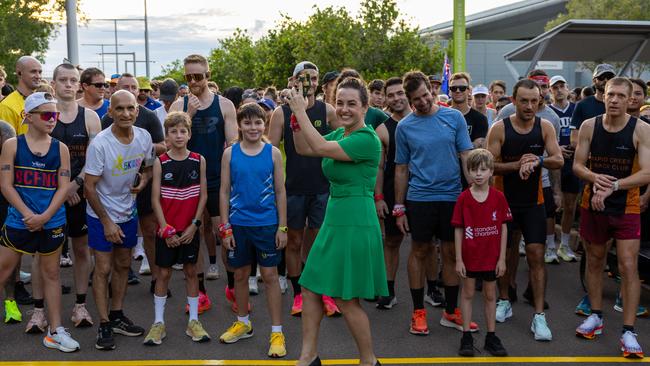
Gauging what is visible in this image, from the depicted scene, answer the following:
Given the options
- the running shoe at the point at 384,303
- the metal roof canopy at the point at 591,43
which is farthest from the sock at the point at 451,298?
the metal roof canopy at the point at 591,43

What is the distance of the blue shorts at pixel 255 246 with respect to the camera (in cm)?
577

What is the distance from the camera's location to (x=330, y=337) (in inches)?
237

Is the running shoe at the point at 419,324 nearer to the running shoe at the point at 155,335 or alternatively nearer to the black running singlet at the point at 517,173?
the black running singlet at the point at 517,173

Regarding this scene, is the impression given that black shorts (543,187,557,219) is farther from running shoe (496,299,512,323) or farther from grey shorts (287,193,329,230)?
grey shorts (287,193,329,230)

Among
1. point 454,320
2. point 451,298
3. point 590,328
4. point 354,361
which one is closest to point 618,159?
point 590,328

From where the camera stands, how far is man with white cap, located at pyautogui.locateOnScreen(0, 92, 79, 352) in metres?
5.59

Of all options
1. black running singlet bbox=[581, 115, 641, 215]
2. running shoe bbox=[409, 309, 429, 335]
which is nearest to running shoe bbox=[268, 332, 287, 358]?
running shoe bbox=[409, 309, 429, 335]

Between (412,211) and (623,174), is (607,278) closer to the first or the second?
(623,174)

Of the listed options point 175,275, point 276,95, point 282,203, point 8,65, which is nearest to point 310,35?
point 8,65

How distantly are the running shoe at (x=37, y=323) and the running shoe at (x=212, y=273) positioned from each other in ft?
7.12

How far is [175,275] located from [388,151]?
3.04 metres

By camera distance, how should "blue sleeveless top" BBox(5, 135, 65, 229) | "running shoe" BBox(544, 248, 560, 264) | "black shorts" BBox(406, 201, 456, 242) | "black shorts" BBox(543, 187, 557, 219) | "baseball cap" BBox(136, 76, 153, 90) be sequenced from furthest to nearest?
"baseball cap" BBox(136, 76, 153, 90), "running shoe" BBox(544, 248, 560, 264), "black shorts" BBox(543, 187, 557, 219), "black shorts" BBox(406, 201, 456, 242), "blue sleeveless top" BBox(5, 135, 65, 229)

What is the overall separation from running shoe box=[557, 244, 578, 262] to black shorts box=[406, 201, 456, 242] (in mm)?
3241

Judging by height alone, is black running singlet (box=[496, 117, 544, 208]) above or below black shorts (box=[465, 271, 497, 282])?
above
